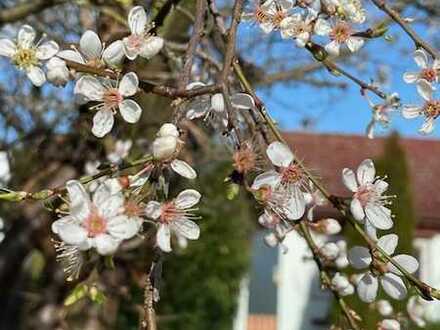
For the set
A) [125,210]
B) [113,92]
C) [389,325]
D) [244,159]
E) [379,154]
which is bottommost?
[389,325]

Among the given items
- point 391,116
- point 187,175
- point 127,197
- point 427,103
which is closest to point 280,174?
point 187,175

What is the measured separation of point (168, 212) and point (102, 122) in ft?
0.76

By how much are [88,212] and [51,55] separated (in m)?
0.39

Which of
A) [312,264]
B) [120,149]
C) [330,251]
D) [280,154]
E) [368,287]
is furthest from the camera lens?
[312,264]

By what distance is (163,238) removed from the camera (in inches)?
50.1

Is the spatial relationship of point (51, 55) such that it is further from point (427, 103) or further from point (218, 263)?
point (218, 263)

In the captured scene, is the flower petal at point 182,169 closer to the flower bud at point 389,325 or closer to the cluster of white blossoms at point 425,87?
the cluster of white blossoms at point 425,87

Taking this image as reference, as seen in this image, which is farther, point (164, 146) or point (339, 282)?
point (339, 282)

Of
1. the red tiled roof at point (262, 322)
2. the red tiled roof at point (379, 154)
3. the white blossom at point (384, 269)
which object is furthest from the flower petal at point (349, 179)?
the red tiled roof at point (262, 322)

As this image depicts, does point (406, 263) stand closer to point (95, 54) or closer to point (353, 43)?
point (353, 43)

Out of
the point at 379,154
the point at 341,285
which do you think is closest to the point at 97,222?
the point at 341,285

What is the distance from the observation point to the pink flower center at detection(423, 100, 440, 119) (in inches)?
63.7

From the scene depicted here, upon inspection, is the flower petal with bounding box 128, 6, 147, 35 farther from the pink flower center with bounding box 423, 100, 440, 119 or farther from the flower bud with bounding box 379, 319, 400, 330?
the flower bud with bounding box 379, 319, 400, 330

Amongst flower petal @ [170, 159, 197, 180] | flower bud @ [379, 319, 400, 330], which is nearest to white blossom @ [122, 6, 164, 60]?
flower petal @ [170, 159, 197, 180]
